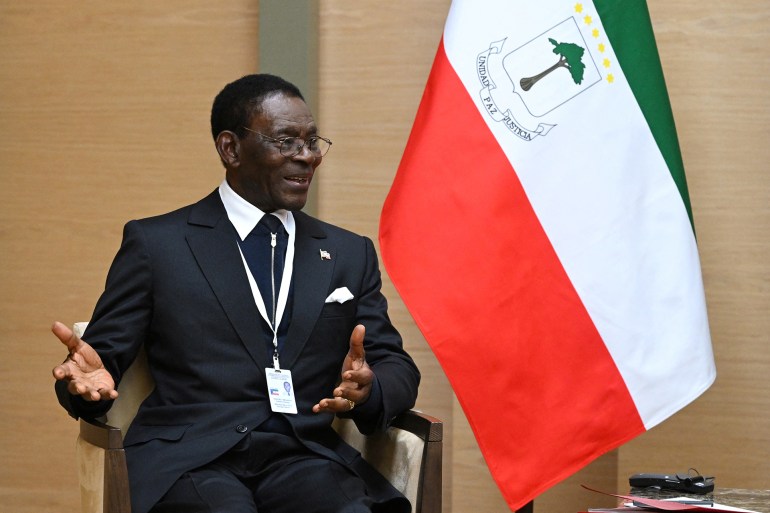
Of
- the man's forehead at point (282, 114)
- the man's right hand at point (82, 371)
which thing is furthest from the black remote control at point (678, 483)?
the man's right hand at point (82, 371)

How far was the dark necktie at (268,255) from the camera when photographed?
269 centimetres

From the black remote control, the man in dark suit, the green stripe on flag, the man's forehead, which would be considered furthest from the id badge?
the green stripe on flag

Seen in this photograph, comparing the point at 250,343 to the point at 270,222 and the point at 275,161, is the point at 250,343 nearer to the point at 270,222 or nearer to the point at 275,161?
the point at 270,222

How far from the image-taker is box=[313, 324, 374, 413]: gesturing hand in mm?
2412

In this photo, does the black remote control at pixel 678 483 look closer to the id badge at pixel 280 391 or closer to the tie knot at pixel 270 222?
the id badge at pixel 280 391

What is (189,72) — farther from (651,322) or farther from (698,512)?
(698,512)

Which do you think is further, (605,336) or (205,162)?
(205,162)

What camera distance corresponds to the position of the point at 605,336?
2.92m

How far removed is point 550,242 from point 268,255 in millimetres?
750

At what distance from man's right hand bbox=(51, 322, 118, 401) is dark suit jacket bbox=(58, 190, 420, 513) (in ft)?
0.29

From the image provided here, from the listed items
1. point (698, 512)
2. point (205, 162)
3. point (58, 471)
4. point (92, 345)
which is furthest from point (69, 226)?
point (698, 512)

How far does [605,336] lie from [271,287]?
89cm

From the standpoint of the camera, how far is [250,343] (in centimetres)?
260

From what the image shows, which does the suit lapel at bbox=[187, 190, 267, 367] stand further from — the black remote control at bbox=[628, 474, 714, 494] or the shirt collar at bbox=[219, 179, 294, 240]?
the black remote control at bbox=[628, 474, 714, 494]
